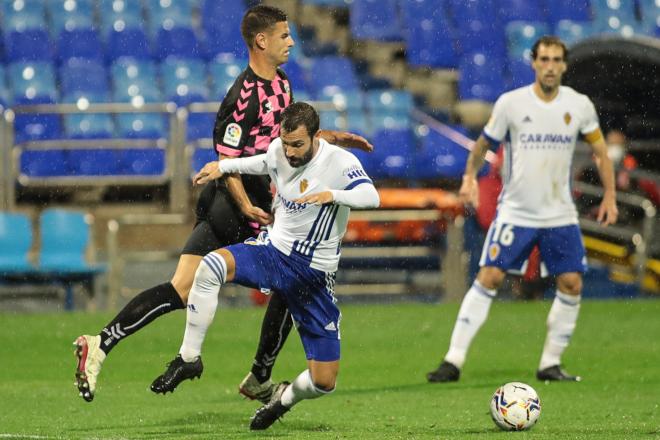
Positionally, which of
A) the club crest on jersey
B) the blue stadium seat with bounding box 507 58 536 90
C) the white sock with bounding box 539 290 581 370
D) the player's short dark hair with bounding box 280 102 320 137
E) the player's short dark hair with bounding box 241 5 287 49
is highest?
the player's short dark hair with bounding box 241 5 287 49

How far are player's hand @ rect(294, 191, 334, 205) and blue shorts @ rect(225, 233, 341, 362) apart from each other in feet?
1.85

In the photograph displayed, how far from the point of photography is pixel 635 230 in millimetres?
18203

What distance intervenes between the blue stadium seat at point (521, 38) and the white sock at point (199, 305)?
15351 mm

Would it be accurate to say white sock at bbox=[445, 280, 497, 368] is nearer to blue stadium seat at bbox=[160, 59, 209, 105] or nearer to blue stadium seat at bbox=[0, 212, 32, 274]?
blue stadium seat at bbox=[0, 212, 32, 274]

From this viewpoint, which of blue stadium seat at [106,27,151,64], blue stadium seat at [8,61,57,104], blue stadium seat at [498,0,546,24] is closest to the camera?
blue stadium seat at [8,61,57,104]

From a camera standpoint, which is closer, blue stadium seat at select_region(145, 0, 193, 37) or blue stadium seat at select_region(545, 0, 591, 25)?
blue stadium seat at select_region(145, 0, 193, 37)

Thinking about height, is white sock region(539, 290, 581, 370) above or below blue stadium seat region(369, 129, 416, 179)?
above

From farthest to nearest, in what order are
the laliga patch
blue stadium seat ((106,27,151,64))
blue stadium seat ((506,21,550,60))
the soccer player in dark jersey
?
1. blue stadium seat ((506,21,550,60))
2. blue stadium seat ((106,27,151,64))
3. the laliga patch
4. the soccer player in dark jersey

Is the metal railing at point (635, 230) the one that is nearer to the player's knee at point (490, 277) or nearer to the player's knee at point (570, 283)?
the player's knee at point (570, 283)

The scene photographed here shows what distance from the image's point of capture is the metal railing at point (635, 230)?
1750 centimetres

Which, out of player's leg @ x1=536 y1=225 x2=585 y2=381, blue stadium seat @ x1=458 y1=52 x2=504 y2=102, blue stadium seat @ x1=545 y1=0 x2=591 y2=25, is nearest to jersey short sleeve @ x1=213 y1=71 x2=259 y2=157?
player's leg @ x1=536 y1=225 x2=585 y2=381

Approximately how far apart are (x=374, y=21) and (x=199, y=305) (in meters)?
15.2

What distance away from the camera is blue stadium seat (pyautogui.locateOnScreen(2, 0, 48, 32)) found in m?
20.3

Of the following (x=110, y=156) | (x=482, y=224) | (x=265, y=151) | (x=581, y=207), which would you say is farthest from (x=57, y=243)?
(x=265, y=151)
